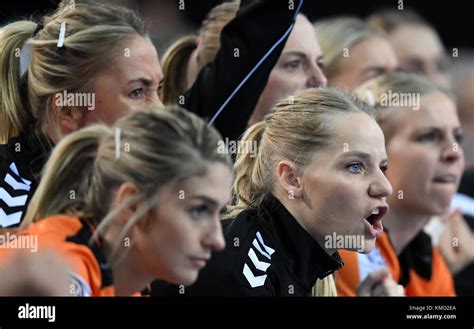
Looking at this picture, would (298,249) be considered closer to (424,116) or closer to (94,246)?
(94,246)

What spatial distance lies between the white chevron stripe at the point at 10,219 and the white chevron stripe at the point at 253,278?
546mm

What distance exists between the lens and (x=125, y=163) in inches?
92.9

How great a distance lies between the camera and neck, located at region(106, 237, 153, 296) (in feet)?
7.90

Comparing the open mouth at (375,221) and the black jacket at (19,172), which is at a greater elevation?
the black jacket at (19,172)

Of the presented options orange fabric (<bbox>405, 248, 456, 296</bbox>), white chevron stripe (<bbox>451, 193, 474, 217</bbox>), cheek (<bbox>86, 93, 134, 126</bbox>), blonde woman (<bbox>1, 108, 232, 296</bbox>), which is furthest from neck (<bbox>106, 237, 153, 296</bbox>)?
white chevron stripe (<bbox>451, 193, 474, 217</bbox>)

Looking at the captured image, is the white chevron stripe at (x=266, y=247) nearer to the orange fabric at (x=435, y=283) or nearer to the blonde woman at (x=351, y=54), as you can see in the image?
the orange fabric at (x=435, y=283)

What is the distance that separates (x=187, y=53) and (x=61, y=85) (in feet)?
2.13

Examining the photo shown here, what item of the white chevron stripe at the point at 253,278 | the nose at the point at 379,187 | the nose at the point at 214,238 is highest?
the nose at the point at 379,187

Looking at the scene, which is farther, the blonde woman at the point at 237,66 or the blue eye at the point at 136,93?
the blonde woman at the point at 237,66

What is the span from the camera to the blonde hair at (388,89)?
Result: 3612mm

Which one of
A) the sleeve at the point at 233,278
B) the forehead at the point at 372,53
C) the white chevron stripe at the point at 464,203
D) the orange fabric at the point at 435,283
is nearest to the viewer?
the sleeve at the point at 233,278

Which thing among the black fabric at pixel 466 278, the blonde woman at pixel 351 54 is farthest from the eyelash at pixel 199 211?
the black fabric at pixel 466 278

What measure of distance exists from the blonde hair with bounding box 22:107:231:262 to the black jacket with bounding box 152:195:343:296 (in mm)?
344

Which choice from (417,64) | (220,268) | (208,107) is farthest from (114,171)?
(417,64)
